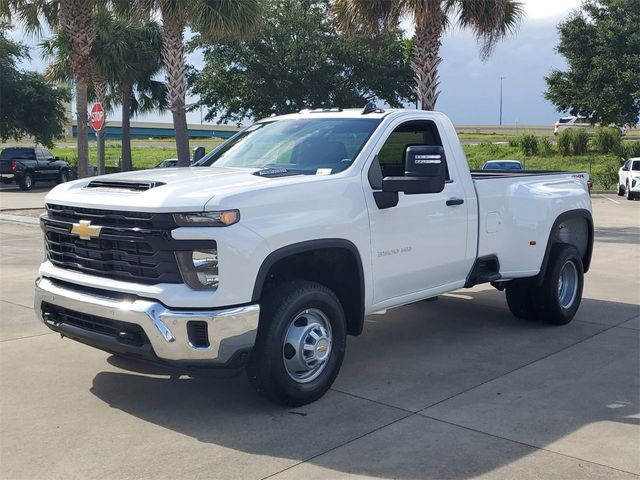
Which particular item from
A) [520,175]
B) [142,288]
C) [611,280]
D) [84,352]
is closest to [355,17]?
[611,280]

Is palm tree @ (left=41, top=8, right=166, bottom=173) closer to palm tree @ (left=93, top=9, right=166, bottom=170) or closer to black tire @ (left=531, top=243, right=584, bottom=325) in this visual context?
palm tree @ (left=93, top=9, right=166, bottom=170)

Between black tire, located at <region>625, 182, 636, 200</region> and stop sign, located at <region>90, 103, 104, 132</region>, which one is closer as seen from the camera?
stop sign, located at <region>90, 103, 104, 132</region>

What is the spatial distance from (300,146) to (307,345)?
5.60ft

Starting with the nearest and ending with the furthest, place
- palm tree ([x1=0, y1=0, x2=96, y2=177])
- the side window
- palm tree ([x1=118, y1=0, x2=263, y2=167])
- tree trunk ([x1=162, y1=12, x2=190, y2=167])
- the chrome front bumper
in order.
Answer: the chrome front bumper, the side window, palm tree ([x1=118, y1=0, x2=263, y2=167]), tree trunk ([x1=162, y1=12, x2=190, y2=167]), palm tree ([x1=0, y1=0, x2=96, y2=177])

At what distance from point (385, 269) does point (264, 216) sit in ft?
4.25

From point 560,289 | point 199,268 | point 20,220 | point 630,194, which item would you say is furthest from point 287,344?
point 630,194

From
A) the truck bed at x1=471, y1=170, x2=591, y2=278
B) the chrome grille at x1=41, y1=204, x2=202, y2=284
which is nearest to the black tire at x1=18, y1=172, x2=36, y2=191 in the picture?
the truck bed at x1=471, y1=170, x2=591, y2=278

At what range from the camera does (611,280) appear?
35.2 feet

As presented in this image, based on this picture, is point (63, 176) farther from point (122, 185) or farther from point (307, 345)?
point (307, 345)

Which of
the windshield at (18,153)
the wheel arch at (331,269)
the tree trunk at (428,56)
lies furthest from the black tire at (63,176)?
the wheel arch at (331,269)

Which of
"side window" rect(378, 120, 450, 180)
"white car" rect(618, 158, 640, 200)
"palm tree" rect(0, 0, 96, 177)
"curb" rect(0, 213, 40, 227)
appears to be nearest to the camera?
"side window" rect(378, 120, 450, 180)

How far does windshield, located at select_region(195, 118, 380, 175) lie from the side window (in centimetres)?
25

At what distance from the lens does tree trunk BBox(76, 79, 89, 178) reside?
2098 cm

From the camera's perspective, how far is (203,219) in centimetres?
475
